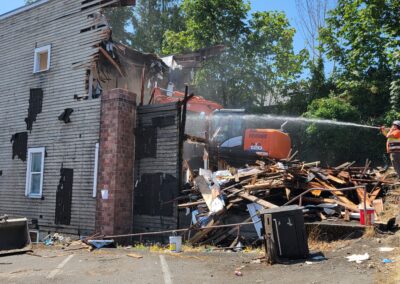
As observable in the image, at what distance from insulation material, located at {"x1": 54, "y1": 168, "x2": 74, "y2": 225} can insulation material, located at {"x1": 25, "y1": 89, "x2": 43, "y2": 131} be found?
2.79 meters

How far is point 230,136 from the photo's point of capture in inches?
611

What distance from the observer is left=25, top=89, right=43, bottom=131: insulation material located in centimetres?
1575

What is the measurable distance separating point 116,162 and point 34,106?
5325 millimetres

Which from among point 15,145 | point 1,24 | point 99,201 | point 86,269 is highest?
point 1,24

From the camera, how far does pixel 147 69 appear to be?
661 inches

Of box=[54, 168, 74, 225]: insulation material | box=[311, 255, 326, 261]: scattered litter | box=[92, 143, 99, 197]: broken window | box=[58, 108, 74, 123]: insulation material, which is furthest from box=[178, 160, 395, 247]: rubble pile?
box=[58, 108, 74, 123]: insulation material

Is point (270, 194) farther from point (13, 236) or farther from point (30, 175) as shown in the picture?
point (30, 175)

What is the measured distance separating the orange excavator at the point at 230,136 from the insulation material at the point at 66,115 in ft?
9.82

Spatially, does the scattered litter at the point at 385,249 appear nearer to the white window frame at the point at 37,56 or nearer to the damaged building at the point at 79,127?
the damaged building at the point at 79,127

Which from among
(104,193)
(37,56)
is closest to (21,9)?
(37,56)

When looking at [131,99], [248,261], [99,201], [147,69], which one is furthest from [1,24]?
[248,261]

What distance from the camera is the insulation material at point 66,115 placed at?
14633 mm

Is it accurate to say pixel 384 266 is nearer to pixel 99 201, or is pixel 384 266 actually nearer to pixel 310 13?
pixel 99 201

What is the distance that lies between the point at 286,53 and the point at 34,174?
18.9 metres
